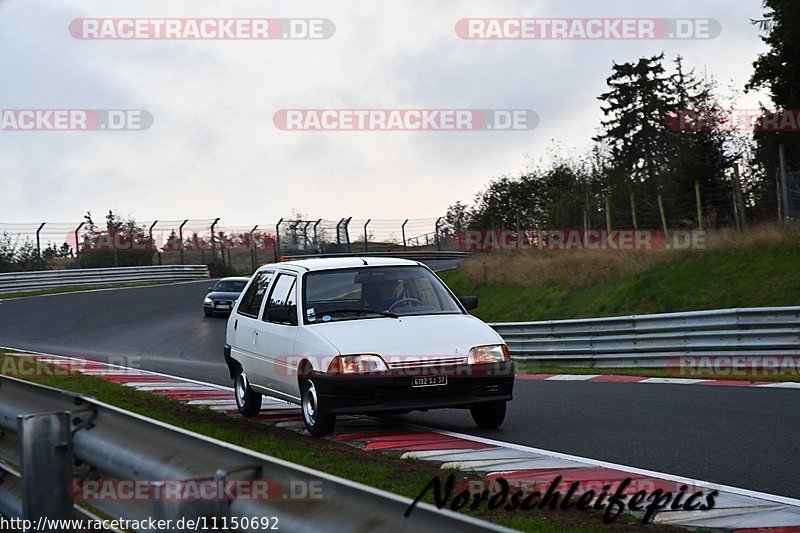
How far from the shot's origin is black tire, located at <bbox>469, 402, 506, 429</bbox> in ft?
31.4

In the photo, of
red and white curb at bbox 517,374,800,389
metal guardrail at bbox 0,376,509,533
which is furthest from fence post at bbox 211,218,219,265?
metal guardrail at bbox 0,376,509,533

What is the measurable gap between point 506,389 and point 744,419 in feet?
7.55

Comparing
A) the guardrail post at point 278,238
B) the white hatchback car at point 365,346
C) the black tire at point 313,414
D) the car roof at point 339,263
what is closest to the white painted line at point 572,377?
the white hatchback car at point 365,346

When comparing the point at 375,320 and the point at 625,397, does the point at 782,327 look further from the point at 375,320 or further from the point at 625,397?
the point at 375,320

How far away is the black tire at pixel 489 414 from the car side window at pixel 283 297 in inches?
75.5

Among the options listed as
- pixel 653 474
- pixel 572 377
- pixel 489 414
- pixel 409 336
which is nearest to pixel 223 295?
pixel 572 377

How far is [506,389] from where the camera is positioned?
925cm

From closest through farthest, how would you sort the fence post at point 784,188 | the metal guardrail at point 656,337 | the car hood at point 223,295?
the metal guardrail at point 656,337, the fence post at point 784,188, the car hood at point 223,295

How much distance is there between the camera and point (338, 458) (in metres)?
7.83

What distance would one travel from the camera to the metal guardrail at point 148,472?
2939mm

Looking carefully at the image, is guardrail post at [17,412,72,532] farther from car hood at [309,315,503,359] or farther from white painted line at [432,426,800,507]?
car hood at [309,315,503,359]

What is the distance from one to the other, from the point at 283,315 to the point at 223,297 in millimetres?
23789

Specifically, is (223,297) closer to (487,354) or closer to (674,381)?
(674,381)

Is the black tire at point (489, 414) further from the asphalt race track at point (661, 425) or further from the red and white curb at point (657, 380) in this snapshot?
the red and white curb at point (657, 380)
